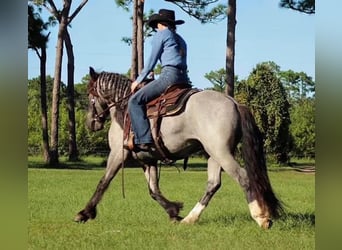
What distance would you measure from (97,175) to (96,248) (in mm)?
767

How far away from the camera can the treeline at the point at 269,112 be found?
3779mm

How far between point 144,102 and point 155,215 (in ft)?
2.60

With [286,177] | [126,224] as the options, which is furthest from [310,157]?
[126,224]

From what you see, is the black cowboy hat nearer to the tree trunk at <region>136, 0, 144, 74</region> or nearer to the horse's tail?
the tree trunk at <region>136, 0, 144, 74</region>

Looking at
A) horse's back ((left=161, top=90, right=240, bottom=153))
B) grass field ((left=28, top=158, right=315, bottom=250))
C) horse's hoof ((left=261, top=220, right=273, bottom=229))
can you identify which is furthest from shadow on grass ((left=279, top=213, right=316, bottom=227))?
horse's back ((left=161, top=90, right=240, bottom=153))

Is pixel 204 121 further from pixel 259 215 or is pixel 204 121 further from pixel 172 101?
pixel 259 215

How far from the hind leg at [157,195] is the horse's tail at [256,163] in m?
0.57

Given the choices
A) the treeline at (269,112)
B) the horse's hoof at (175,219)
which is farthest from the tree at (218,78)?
the horse's hoof at (175,219)

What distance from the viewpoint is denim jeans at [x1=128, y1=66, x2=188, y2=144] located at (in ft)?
12.3

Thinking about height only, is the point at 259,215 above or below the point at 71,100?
below

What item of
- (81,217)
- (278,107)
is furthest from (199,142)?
(81,217)

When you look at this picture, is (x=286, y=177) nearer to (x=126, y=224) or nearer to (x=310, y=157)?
(x=310, y=157)

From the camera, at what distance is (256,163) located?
12.1ft

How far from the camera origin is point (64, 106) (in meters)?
4.02
